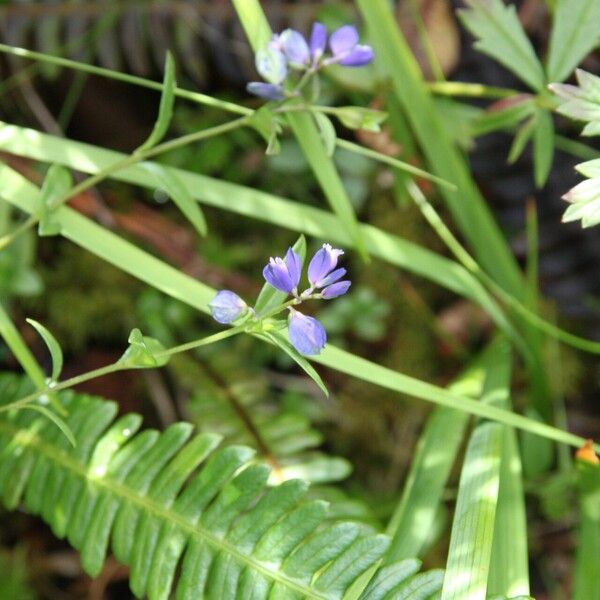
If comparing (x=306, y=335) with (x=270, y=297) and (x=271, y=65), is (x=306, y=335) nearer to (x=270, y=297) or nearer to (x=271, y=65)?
(x=270, y=297)

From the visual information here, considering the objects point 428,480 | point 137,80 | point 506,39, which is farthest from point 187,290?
point 506,39

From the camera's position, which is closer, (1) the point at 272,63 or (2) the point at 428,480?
(1) the point at 272,63

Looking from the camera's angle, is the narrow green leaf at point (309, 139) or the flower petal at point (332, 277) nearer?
the flower petal at point (332, 277)

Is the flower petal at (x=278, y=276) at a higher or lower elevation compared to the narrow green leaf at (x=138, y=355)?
higher

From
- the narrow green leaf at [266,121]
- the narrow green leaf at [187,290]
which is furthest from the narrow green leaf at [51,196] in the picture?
the narrow green leaf at [266,121]

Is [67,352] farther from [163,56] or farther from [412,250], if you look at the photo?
[412,250]

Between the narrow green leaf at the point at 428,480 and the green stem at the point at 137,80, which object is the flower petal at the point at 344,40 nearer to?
the green stem at the point at 137,80
